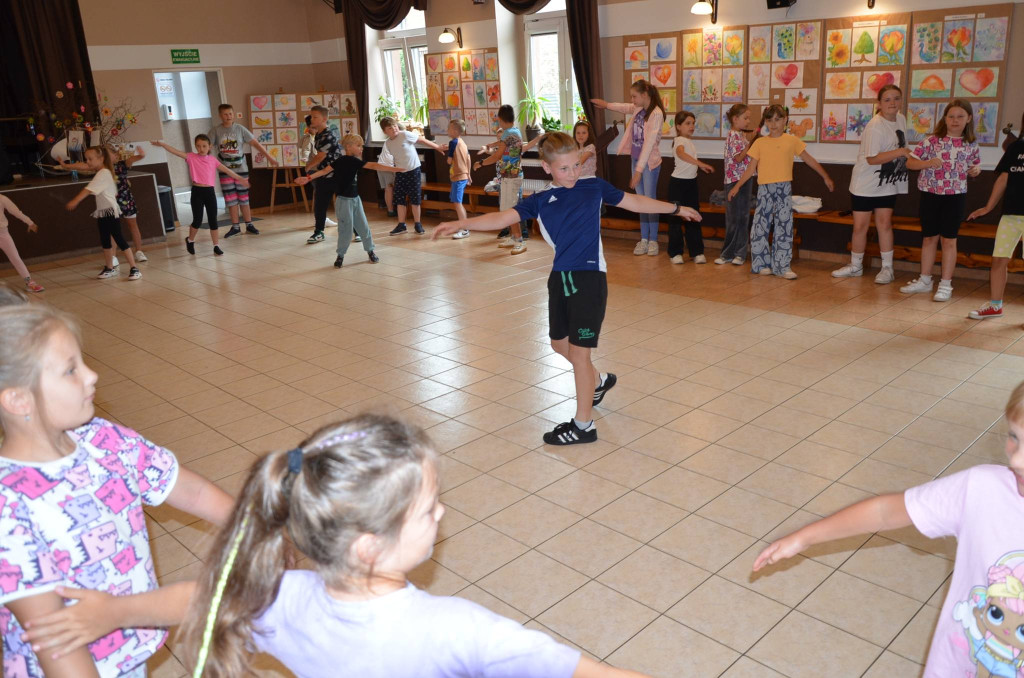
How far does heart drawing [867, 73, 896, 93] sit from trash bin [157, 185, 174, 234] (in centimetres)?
925

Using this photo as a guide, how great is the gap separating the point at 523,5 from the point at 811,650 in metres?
9.20

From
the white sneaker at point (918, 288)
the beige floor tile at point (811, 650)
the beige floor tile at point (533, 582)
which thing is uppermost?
the white sneaker at point (918, 288)

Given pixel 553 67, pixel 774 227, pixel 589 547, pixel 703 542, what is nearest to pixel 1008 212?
pixel 774 227

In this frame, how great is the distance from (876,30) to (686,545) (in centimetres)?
606

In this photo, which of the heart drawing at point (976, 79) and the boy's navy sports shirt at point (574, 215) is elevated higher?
the heart drawing at point (976, 79)

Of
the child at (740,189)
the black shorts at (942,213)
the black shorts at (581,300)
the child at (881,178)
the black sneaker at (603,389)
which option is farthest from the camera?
the child at (740,189)

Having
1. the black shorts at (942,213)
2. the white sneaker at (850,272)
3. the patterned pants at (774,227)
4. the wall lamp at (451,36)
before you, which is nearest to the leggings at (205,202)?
the wall lamp at (451,36)


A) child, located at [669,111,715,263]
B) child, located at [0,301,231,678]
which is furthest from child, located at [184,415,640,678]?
child, located at [669,111,715,263]

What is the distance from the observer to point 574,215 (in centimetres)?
411

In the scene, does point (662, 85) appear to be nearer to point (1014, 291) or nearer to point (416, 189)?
point (416, 189)

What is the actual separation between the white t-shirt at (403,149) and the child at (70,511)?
9.01 metres

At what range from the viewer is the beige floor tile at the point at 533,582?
3107mm

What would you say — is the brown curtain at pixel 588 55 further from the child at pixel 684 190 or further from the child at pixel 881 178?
the child at pixel 881 178

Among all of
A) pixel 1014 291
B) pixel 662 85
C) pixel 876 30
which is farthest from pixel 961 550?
pixel 662 85
